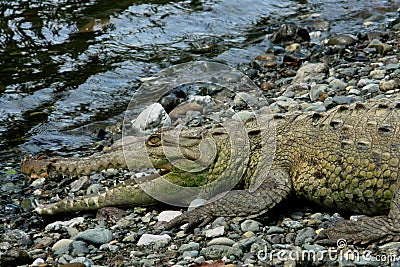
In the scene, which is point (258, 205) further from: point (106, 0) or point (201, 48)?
point (106, 0)

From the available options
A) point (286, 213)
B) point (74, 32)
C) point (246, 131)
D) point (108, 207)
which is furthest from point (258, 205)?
point (74, 32)

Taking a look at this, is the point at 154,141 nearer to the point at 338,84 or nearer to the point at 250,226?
the point at 250,226

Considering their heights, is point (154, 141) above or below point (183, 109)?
above

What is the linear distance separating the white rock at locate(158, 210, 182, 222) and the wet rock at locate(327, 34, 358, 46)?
6.10m

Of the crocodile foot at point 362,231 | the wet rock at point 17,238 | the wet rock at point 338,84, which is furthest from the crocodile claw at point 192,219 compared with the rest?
the wet rock at point 338,84

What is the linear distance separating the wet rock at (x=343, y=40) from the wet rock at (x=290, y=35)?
1.92 feet

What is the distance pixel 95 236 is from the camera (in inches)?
174

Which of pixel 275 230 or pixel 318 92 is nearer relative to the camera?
pixel 275 230

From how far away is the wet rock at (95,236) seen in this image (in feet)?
14.5

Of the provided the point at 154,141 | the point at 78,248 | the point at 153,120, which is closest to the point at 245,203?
→ the point at 154,141

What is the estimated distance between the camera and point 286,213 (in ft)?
14.8

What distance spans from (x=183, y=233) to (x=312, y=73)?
441 cm

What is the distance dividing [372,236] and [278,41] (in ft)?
24.5

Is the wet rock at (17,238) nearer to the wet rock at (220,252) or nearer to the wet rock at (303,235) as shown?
the wet rock at (220,252)
